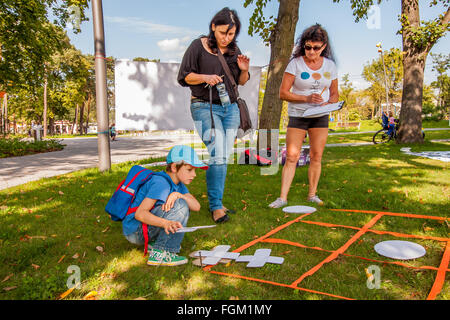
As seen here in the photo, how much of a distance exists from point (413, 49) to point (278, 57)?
625 centimetres

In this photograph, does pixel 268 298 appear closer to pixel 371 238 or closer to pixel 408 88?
pixel 371 238

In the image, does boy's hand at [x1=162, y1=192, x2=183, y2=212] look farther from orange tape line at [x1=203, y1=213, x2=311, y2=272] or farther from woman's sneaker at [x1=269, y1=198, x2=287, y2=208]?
woman's sneaker at [x1=269, y1=198, x2=287, y2=208]

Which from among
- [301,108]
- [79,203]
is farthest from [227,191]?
[79,203]

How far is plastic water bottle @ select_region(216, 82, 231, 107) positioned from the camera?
3.34m

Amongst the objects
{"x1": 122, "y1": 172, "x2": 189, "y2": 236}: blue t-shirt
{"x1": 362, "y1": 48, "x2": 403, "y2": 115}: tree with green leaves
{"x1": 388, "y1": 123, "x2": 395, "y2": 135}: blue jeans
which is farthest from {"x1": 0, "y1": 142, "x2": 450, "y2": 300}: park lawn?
{"x1": 362, "y1": 48, "x2": 403, "y2": 115}: tree with green leaves

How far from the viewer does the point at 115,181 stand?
534cm

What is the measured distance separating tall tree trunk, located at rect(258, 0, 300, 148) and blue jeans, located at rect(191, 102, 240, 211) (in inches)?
149

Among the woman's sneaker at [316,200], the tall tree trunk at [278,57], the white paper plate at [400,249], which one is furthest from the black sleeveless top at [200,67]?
the tall tree trunk at [278,57]

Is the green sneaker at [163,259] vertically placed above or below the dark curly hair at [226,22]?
below

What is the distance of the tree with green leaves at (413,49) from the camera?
33.3 ft

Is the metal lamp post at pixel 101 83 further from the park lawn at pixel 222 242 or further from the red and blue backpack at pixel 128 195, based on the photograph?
the red and blue backpack at pixel 128 195

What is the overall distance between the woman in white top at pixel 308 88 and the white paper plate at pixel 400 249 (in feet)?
4.59

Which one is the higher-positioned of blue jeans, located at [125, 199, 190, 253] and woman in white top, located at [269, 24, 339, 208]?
woman in white top, located at [269, 24, 339, 208]

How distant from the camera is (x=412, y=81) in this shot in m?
10.8
